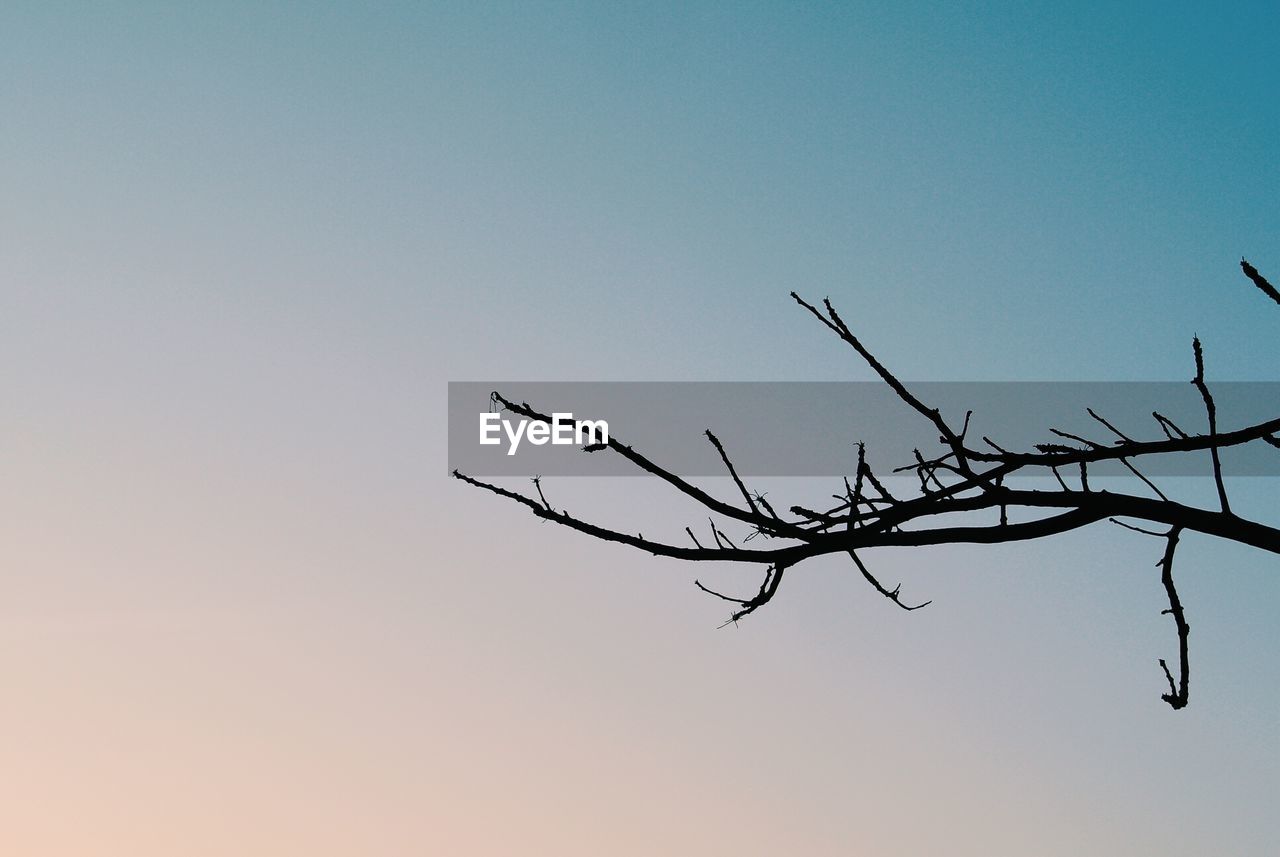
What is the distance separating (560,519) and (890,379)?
113 cm

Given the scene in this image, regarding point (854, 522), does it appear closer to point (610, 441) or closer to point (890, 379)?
point (890, 379)


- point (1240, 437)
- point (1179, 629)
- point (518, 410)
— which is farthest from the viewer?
point (1179, 629)

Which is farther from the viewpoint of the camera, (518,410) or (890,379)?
(890,379)

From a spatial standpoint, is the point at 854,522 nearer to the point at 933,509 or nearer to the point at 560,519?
the point at 933,509

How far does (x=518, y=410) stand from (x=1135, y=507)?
6.37 feet

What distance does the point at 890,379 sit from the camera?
335 centimetres

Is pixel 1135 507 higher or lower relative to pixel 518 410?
lower

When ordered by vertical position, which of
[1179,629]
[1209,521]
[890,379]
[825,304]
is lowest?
[1179,629]

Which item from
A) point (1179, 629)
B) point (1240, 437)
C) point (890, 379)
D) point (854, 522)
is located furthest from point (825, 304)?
point (1179, 629)

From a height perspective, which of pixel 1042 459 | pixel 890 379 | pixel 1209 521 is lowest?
pixel 1209 521

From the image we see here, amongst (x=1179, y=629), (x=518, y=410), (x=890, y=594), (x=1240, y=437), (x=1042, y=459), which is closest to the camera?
(x=518, y=410)

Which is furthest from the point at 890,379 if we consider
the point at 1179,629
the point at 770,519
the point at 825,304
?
the point at 1179,629

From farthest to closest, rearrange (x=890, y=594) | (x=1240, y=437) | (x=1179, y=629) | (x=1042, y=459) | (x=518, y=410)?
1. (x=890, y=594)
2. (x=1179, y=629)
3. (x=1042, y=459)
4. (x=1240, y=437)
5. (x=518, y=410)

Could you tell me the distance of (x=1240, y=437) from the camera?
3.34 metres
